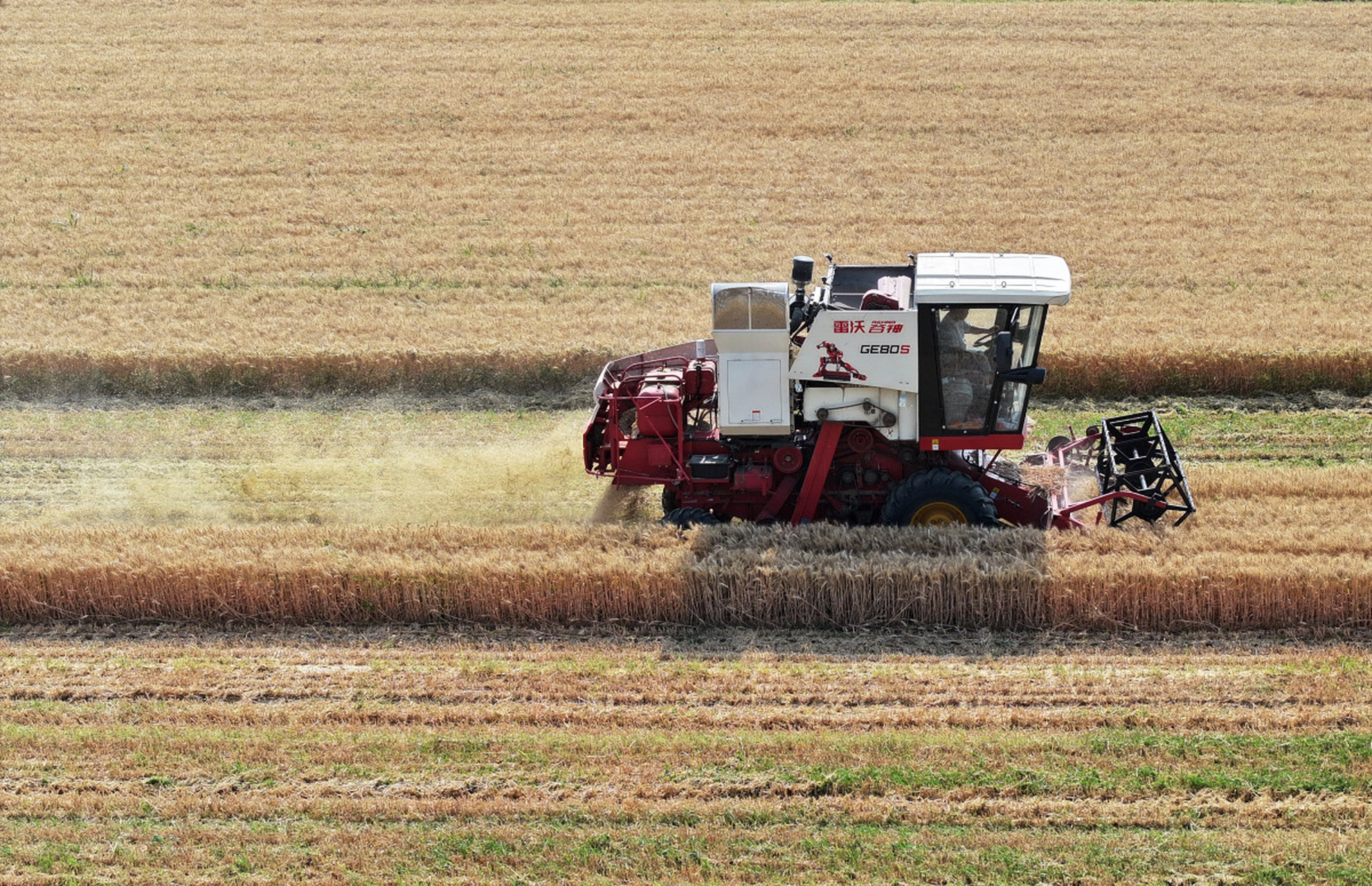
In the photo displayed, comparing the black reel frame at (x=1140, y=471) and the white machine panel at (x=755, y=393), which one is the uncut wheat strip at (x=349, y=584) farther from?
the black reel frame at (x=1140, y=471)

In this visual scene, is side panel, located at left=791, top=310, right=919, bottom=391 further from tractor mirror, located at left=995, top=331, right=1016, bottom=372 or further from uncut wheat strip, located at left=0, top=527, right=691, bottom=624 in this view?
uncut wheat strip, located at left=0, top=527, right=691, bottom=624

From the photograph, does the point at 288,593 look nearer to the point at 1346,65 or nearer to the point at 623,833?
the point at 623,833

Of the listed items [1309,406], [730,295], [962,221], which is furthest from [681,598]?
[962,221]

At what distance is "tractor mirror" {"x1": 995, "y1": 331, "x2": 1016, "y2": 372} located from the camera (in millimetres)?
10852

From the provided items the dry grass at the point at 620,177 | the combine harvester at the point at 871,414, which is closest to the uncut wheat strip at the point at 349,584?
the combine harvester at the point at 871,414

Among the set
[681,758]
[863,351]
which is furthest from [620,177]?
[681,758]

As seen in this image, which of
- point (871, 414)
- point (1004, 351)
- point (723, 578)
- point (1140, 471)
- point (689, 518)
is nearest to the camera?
point (723, 578)

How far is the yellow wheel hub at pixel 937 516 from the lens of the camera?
37.8 ft

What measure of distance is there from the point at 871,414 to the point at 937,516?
1094 mm

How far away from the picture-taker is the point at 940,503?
11.5 meters

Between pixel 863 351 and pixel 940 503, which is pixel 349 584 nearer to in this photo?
pixel 863 351

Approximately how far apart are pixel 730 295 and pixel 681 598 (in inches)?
102

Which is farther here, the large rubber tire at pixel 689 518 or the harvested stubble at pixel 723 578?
the large rubber tire at pixel 689 518

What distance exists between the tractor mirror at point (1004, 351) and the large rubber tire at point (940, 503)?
1078mm
